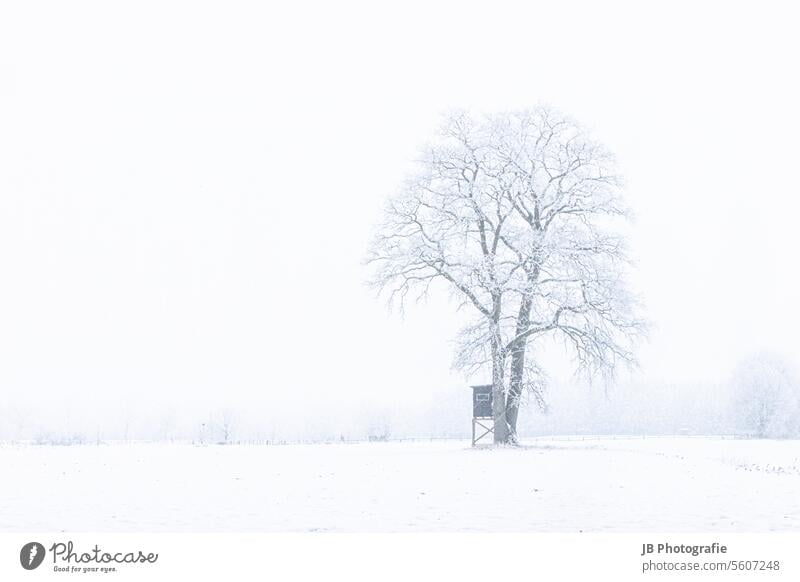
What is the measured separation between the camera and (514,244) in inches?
1297

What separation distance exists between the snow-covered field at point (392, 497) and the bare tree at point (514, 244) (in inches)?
395

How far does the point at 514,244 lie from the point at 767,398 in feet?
215

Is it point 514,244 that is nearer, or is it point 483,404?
point 514,244

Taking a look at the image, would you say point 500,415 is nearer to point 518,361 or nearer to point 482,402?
point 518,361

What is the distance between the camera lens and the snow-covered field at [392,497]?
37.4 feet

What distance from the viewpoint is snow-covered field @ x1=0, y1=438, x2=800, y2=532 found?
37.4 ft

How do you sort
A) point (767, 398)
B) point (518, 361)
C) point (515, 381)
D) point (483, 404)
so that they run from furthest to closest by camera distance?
1. point (767, 398)
2. point (483, 404)
3. point (518, 361)
4. point (515, 381)

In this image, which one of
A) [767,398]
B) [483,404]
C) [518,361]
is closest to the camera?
[518,361]

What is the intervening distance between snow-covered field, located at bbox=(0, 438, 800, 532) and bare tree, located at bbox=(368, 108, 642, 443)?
10022 mm

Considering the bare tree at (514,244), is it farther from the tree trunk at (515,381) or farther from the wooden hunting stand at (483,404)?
the wooden hunting stand at (483,404)

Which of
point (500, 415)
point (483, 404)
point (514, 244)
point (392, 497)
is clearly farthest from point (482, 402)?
point (392, 497)

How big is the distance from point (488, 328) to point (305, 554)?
22.9 metres

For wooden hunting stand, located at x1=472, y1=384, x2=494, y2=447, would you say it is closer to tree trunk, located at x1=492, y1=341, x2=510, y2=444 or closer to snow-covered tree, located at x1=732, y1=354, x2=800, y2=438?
tree trunk, located at x1=492, y1=341, x2=510, y2=444

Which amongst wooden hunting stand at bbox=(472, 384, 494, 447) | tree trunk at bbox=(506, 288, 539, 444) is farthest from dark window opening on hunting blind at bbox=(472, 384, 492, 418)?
tree trunk at bbox=(506, 288, 539, 444)
